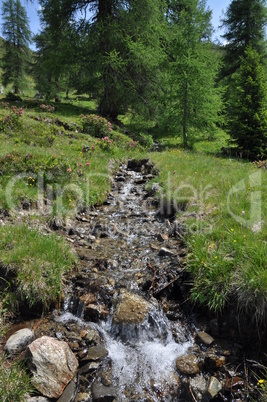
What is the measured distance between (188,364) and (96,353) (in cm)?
120

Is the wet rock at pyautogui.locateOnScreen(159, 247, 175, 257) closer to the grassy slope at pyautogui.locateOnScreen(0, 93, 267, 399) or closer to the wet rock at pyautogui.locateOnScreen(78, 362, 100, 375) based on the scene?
the grassy slope at pyautogui.locateOnScreen(0, 93, 267, 399)

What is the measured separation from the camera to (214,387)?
118 inches

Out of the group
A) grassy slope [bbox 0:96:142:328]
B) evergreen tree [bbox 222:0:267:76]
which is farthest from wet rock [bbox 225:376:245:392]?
evergreen tree [bbox 222:0:267:76]

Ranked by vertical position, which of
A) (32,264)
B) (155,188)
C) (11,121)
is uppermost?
(11,121)

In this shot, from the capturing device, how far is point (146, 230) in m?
6.50

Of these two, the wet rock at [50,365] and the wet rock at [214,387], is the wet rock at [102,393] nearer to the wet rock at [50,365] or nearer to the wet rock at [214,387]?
the wet rock at [50,365]

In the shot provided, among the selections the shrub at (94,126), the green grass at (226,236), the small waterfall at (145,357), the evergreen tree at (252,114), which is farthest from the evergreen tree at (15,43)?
the small waterfall at (145,357)

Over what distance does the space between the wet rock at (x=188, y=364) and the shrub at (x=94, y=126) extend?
39.9 ft

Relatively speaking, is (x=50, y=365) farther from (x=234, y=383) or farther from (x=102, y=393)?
(x=234, y=383)

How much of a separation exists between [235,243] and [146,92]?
15.9m

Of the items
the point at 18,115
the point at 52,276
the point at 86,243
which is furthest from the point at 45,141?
the point at 52,276

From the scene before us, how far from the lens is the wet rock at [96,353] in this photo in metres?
3.36

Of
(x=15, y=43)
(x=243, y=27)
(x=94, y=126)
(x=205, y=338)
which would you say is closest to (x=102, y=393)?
(x=205, y=338)

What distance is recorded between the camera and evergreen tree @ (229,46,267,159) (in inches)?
539
